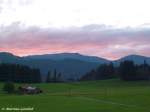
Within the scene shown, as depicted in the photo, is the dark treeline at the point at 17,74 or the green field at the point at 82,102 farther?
the dark treeline at the point at 17,74

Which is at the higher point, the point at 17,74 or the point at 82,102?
the point at 17,74

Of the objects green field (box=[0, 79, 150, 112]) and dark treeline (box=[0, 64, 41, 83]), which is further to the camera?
dark treeline (box=[0, 64, 41, 83])

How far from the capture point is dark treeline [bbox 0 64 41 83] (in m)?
164

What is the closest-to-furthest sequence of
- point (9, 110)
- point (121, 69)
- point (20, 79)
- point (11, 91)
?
1. point (9, 110)
2. point (11, 91)
3. point (20, 79)
4. point (121, 69)

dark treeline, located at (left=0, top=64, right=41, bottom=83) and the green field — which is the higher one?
dark treeline, located at (left=0, top=64, right=41, bottom=83)

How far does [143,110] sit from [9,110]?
433 inches

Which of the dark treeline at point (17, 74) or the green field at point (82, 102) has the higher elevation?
the dark treeline at point (17, 74)

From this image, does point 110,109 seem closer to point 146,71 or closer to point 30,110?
point 30,110

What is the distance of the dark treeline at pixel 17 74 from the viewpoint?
539 feet

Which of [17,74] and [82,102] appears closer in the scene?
[82,102]

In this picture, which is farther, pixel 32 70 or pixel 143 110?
pixel 32 70

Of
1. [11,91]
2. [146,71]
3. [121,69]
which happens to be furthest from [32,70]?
[11,91]

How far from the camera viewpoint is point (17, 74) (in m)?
165

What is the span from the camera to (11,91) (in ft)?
333
